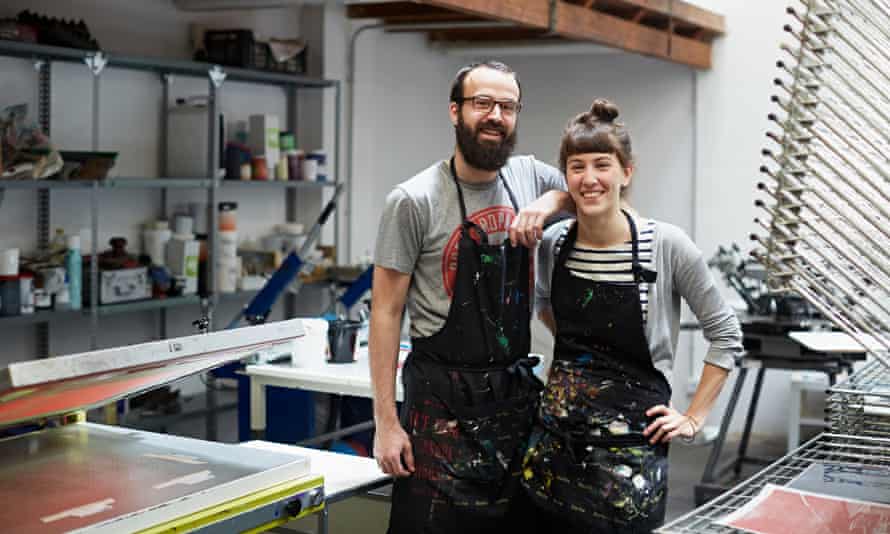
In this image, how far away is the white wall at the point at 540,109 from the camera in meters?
5.94

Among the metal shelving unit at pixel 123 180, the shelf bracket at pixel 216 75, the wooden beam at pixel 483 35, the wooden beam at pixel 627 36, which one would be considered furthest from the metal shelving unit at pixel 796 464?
the wooden beam at pixel 483 35

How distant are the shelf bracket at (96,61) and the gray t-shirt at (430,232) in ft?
9.93

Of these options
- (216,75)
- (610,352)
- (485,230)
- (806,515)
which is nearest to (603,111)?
(485,230)

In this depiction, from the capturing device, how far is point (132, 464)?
7.52 feet

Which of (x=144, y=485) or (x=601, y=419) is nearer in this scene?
(x=144, y=485)

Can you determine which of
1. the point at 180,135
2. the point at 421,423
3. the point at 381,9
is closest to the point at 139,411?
the point at 180,135

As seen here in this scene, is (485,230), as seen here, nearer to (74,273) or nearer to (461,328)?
(461,328)

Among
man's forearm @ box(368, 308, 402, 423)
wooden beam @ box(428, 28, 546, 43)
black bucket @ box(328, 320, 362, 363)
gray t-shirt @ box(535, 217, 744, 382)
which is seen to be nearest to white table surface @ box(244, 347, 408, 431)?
black bucket @ box(328, 320, 362, 363)

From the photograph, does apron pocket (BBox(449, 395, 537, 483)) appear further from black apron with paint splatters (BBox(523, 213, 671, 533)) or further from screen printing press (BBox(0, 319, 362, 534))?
screen printing press (BBox(0, 319, 362, 534))

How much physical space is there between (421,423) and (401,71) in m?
5.01

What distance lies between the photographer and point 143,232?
19.4 feet

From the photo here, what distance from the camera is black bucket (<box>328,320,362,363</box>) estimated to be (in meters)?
4.29

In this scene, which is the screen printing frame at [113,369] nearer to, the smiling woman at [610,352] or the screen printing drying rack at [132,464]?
the screen printing drying rack at [132,464]

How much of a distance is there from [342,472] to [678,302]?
92 cm
